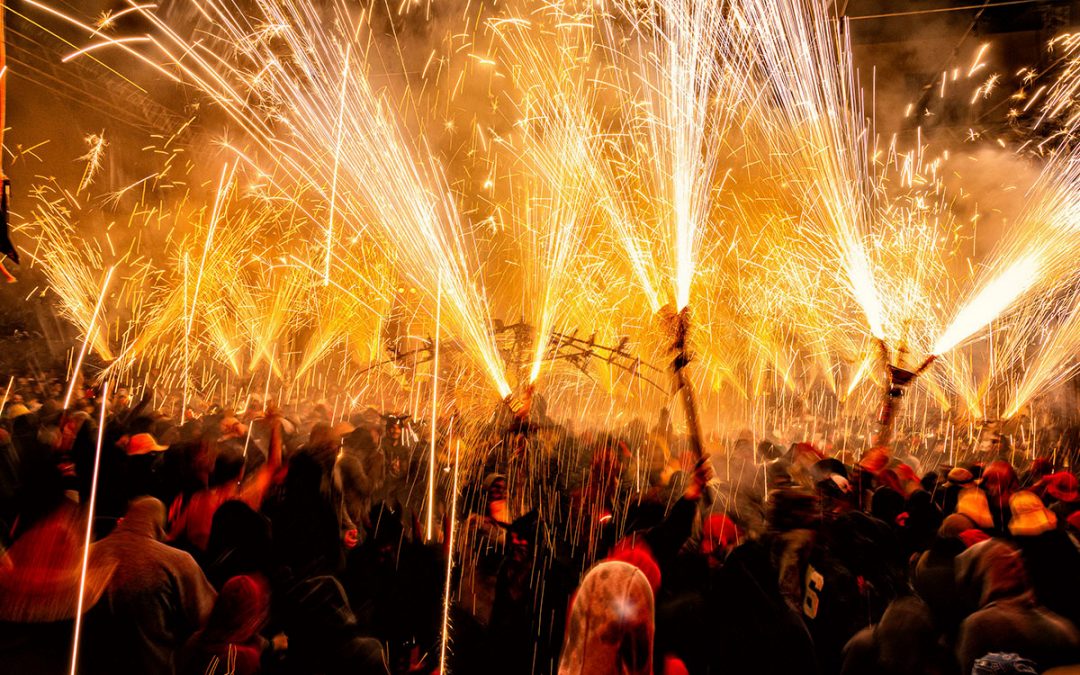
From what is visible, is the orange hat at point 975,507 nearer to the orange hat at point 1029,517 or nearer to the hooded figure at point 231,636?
the orange hat at point 1029,517

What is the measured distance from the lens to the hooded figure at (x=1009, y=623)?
231cm

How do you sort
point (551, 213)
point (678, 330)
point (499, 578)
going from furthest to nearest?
1. point (551, 213)
2. point (678, 330)
3. point (499, 578)

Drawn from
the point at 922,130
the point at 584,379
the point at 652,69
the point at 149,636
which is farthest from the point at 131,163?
the point at 922,130

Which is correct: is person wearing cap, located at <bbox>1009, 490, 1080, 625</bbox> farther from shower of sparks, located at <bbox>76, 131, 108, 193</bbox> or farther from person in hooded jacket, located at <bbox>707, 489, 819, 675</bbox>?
shower of sparks, located at <bbox>76, 131, 108, 193</bbox>

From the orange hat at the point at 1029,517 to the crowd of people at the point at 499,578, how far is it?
1 cm

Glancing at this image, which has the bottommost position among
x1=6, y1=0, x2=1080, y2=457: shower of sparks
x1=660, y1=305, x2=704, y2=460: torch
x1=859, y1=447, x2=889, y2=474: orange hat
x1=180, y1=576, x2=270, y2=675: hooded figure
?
x1=180, y1=576, x2=270, y2=675: hooded figure

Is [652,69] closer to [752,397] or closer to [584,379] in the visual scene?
[584,379]

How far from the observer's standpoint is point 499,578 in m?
2.83

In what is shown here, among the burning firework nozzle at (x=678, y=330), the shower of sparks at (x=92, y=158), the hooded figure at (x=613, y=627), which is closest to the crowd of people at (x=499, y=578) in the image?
the hooded figure at (x=613, y=627)

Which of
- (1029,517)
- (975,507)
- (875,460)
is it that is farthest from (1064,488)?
(1029,517)

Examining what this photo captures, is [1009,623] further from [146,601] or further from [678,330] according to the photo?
[146,601]

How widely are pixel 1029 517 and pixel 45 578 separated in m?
4.00

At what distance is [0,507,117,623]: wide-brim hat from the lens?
→ 7.56 feet

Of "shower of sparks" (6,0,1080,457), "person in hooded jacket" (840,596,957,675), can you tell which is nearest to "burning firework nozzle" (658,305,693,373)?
"shower of sparks" (6,0,1080,457)
